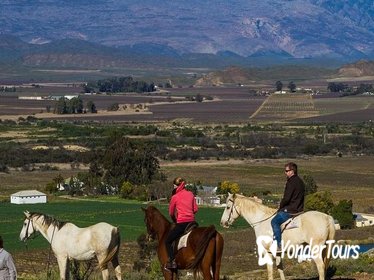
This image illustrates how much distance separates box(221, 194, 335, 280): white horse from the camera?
14.6 m

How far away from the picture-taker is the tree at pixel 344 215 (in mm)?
38375

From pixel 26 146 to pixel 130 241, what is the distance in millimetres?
43530

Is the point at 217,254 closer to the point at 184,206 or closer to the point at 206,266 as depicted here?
the point at 206,266

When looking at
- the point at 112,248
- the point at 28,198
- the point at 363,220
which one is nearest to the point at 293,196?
the point at 112,248

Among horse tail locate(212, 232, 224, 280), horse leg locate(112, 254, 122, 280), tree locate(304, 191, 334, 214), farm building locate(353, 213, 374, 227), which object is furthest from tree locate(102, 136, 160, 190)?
horse tail locate(212, 232, 224, 280)

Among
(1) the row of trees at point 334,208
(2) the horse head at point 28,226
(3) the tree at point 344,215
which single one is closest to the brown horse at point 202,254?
(2) the horse head at point 28,226

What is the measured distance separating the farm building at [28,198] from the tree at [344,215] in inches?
549

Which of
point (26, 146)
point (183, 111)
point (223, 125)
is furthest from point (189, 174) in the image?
point (183, 111)

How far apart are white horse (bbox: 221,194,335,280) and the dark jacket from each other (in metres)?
0.15

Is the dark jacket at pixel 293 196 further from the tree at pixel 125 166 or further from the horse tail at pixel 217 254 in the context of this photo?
the tree at pixel 125 166

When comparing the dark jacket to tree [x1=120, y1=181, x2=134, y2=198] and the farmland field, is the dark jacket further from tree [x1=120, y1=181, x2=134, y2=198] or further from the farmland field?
the farmland field

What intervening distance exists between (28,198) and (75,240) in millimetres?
33039

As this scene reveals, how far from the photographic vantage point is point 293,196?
47.3 feet

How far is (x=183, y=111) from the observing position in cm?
12606
